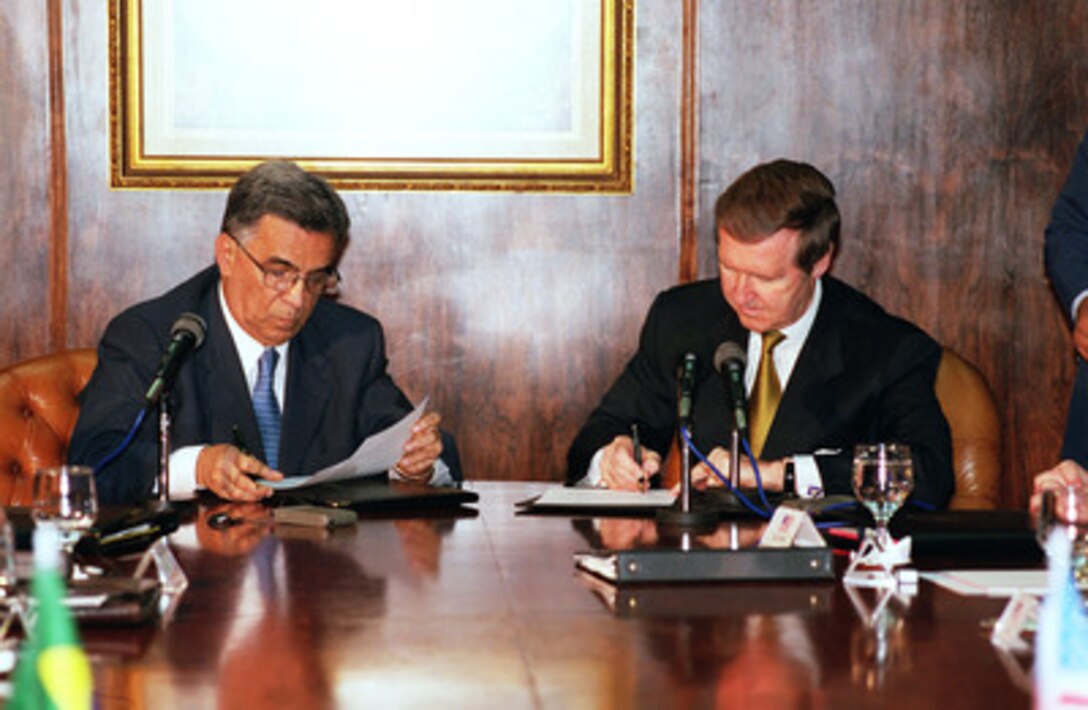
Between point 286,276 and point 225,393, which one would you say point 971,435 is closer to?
point 286,276

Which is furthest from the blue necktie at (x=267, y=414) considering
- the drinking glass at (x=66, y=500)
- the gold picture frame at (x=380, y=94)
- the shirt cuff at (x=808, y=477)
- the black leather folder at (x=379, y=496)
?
the drinking glass at (x=66, y=500)

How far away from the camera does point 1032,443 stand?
16.1 ft

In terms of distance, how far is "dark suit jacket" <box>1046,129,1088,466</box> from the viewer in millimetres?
3783

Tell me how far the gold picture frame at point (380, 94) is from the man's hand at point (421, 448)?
1.28 m

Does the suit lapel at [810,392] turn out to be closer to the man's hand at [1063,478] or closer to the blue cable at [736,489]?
the blue cable at [736,489]

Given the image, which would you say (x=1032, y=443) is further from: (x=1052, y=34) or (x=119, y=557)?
(x=119, y=557)

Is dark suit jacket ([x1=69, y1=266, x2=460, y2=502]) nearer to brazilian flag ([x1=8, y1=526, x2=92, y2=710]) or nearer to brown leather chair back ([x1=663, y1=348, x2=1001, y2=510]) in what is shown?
brown leather chair back ([x1=663, y1=348, x2=1001, y2=510])

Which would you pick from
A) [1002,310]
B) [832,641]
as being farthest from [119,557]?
[1002,310]

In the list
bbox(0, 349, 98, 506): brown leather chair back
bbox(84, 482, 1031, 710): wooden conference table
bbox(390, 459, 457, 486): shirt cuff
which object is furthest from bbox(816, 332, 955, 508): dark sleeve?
bbox(0, 349, 98, 506): brown leather chair back

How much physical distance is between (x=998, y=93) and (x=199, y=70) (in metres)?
2.48

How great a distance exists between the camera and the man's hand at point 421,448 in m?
3.63

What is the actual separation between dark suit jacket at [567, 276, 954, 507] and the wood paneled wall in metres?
0.69

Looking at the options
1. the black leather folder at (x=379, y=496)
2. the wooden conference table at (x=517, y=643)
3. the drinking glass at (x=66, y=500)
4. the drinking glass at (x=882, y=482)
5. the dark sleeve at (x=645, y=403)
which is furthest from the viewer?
the dark sleeve at (x=645, y=403)

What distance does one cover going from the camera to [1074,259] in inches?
151
